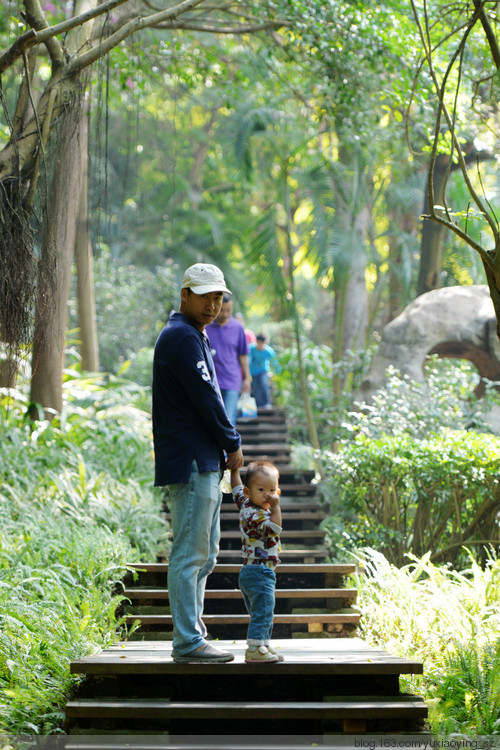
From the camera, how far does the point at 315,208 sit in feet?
42.6

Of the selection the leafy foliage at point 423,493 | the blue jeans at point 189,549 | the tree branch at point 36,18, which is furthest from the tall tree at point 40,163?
the leafy foliage at point 423,493

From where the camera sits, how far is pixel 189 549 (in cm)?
401

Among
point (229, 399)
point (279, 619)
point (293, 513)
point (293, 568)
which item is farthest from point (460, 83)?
point (279, 619)

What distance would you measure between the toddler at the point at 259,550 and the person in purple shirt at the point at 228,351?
4317mm

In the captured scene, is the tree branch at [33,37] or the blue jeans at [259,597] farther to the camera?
the tree branch at [33,37]

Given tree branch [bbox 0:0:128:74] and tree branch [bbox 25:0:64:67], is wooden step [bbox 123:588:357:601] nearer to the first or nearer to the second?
tree branch [bbox 0:0:128:74]

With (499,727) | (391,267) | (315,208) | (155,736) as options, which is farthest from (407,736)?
(391,267)

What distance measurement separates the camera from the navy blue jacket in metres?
4.04

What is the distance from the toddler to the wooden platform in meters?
0.13

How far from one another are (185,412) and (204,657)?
1.23 meters

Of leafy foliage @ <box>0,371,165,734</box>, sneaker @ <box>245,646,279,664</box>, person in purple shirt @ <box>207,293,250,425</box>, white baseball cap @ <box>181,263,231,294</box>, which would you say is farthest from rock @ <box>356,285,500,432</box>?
sneaker @ <box>245,646,279,664</box>

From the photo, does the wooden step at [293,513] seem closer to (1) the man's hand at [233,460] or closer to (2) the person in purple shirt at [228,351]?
(2) the person in purple shirt at [228,351]

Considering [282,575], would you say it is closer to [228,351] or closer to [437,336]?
[228,351]

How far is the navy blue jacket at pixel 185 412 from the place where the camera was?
4039 mm
